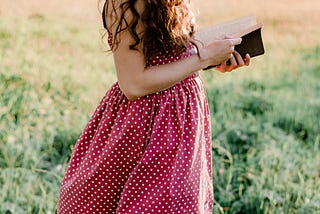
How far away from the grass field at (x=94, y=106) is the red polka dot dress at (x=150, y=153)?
1.22 ft

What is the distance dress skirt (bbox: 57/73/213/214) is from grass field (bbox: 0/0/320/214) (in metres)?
0.39

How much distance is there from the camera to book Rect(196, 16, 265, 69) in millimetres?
2127

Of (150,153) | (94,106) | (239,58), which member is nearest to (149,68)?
(150,153)

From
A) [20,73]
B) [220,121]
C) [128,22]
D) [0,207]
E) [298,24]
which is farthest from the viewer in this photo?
[298,24]

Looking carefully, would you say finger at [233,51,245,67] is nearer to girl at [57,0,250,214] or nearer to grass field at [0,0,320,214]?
girl at [57,0,250,214]

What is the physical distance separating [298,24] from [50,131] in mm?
4468

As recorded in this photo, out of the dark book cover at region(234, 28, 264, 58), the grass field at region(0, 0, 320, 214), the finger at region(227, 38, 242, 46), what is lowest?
the grass field at region(0, 0, 320, 214)

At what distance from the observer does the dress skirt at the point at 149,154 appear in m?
2.04

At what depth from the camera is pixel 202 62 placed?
2016 millimetres

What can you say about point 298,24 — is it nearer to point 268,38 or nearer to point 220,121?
point 268,38

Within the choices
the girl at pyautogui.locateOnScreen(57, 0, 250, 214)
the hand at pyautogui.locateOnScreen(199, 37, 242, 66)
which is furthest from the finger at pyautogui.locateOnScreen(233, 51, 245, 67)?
the hand at pyautogui.locateOnScreen(199, 37, 242, 66)

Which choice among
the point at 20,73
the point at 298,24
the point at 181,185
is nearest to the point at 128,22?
the point at 181,185

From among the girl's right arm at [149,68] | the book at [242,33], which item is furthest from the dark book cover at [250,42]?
the girl's right arm at [149,68]

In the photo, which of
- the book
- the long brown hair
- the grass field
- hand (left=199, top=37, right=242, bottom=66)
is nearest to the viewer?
the long brown hair
